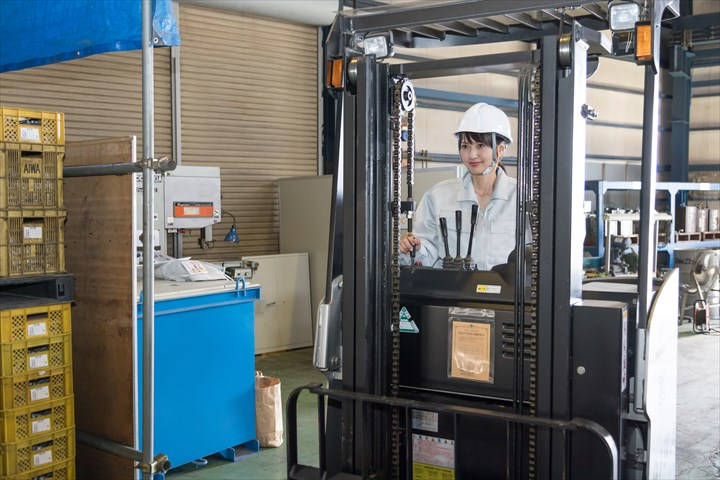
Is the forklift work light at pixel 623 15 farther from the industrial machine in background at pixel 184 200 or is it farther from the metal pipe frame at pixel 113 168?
the industrial machine in background at pixel 184 200

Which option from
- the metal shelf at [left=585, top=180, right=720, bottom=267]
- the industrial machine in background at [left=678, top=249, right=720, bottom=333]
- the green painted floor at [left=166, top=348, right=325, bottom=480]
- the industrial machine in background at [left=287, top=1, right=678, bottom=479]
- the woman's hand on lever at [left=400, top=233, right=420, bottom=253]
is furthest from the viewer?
the industrial machine in background at [left=678, top=249, right=720, bottom=333]

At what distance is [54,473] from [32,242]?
1.23m

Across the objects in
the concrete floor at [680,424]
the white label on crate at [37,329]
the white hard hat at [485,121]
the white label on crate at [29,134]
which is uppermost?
the white hard hat at [485,121]

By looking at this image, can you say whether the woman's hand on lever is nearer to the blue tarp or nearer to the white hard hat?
the white hard hat

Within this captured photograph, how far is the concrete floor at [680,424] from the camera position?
5320 millimetres

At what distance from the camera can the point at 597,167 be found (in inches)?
657

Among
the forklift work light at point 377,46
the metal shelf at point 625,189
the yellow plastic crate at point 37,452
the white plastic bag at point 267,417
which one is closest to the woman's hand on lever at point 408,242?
the forklift work light at point 377,46

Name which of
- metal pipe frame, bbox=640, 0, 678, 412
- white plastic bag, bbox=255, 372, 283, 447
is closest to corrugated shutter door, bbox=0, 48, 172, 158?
white plastic bag, bbox=255, 372, 283, 447

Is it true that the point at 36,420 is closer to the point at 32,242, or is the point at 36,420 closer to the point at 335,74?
the point at 32,242

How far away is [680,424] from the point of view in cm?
660

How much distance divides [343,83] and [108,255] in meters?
1.64

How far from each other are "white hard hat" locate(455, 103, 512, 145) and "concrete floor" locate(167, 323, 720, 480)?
9.25ft

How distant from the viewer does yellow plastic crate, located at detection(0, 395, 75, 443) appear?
379cm

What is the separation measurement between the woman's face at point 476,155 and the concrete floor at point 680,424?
2.63 meters
